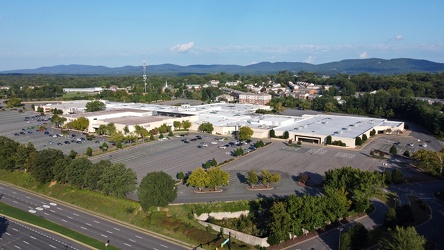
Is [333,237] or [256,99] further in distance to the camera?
[256,99]

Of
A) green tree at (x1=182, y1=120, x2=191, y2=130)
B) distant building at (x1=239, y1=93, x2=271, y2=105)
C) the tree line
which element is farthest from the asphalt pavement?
distant building at (x1=239, y1=93, x2=271, y2=105)

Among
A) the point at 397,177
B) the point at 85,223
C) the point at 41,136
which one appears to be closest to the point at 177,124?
the point at 41,136

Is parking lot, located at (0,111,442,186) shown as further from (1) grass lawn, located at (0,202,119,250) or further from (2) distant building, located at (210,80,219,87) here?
(2) distant building, located at (210,80,219,87)

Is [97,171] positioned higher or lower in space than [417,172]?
higher

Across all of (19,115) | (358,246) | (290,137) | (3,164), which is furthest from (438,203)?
(19,115)

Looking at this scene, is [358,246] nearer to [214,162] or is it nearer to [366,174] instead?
[366,174]

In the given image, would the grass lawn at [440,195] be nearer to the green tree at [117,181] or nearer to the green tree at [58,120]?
the green tree at [117,181]

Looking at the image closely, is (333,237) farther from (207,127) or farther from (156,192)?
(207,127)
